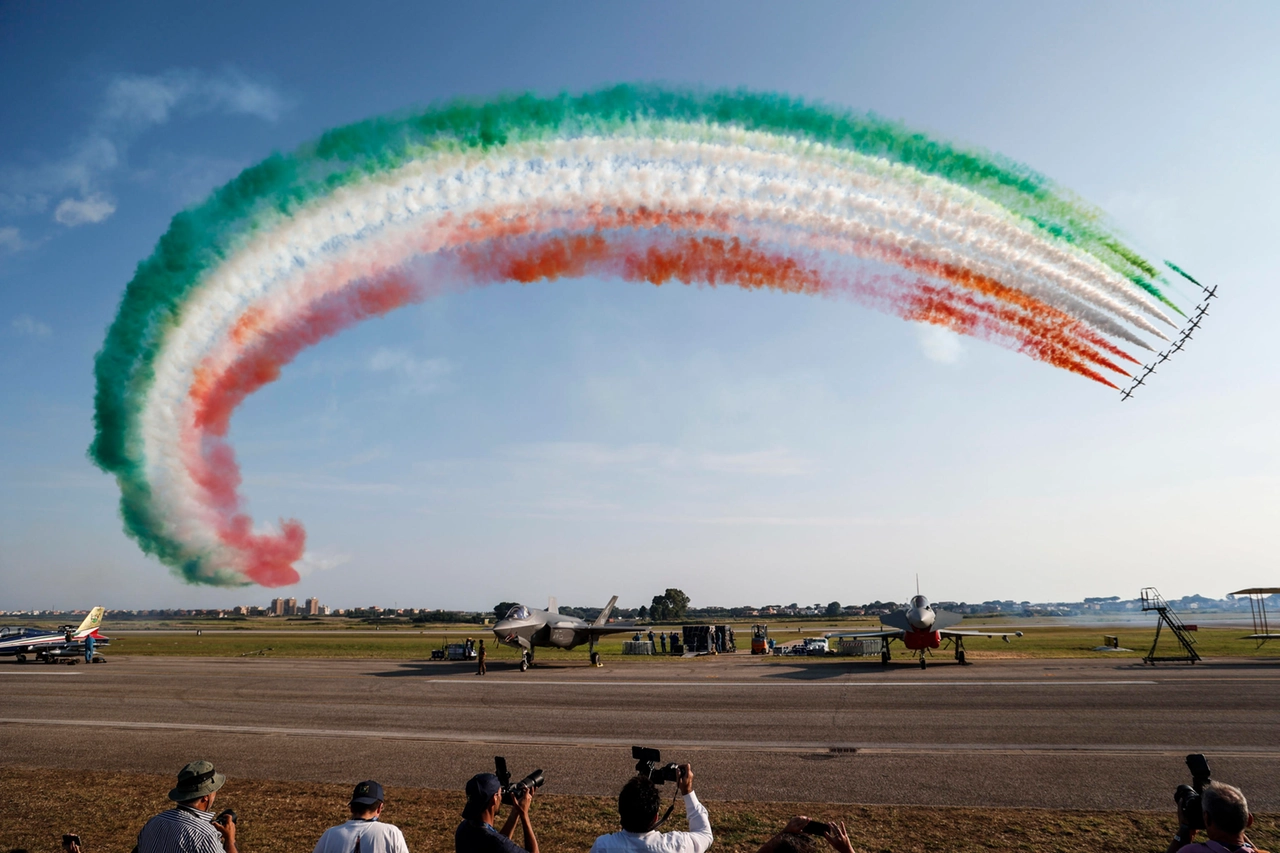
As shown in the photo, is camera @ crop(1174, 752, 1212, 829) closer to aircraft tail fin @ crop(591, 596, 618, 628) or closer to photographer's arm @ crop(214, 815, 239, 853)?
photographer's arm @ crop(214, 815, 239, 853)

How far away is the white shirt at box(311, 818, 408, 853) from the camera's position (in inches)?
206

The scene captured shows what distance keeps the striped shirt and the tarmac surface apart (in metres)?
7.79

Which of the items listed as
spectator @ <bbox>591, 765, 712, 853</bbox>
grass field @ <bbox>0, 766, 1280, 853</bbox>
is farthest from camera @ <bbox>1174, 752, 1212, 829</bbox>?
grass field @ <bbox>0, 766, 1280, 853</bbox>

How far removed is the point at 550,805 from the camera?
11188 mm

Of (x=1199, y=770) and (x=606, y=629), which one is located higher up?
(x=1199, y=770)

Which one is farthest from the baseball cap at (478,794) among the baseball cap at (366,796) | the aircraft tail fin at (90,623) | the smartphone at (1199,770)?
the aircraft tail fin at (90,623)

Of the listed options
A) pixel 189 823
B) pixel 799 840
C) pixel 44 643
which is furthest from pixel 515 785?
pixel 44 643

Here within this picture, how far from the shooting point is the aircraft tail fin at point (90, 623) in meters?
45.3

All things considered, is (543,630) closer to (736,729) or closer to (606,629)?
(606,629)

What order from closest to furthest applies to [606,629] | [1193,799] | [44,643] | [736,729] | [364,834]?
[1193,799], [364,834], [736,729], [606,629], [44,643]

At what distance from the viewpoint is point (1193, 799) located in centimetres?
507

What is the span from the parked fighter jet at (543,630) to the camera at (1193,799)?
3122cm

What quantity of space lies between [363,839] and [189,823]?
1.42m

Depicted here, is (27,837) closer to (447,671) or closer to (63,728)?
(63,728)
